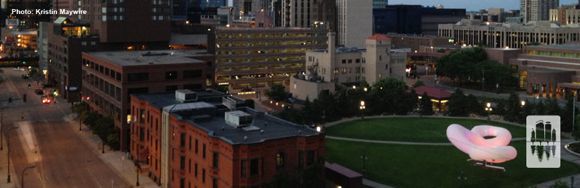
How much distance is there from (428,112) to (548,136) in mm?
22645

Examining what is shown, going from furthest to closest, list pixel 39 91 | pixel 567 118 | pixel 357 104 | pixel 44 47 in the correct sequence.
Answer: pixel 44 47 < pixel 39 91 < pixel 357 104 < pixel 567 118

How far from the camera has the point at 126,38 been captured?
130250mm

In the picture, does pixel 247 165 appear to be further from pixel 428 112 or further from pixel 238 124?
pixel 428 112

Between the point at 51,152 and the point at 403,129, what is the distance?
46965 millimetres

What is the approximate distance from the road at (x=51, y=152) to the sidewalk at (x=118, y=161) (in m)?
0.71

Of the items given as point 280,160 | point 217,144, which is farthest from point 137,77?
point 280,160

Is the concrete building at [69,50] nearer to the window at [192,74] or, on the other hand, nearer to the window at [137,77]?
the window at [192,74]

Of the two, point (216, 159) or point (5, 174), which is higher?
point (216, 159)

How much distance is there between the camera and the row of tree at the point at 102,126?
8219 centimetres

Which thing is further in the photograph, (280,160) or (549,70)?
(549,70)

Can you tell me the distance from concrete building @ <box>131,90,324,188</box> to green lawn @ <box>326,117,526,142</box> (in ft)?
75.3

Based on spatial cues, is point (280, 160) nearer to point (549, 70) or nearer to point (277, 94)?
point (277, 94)

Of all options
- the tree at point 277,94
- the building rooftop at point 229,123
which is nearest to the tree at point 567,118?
the building rooftop at point 229,123

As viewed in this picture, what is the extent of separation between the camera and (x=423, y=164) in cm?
6925
